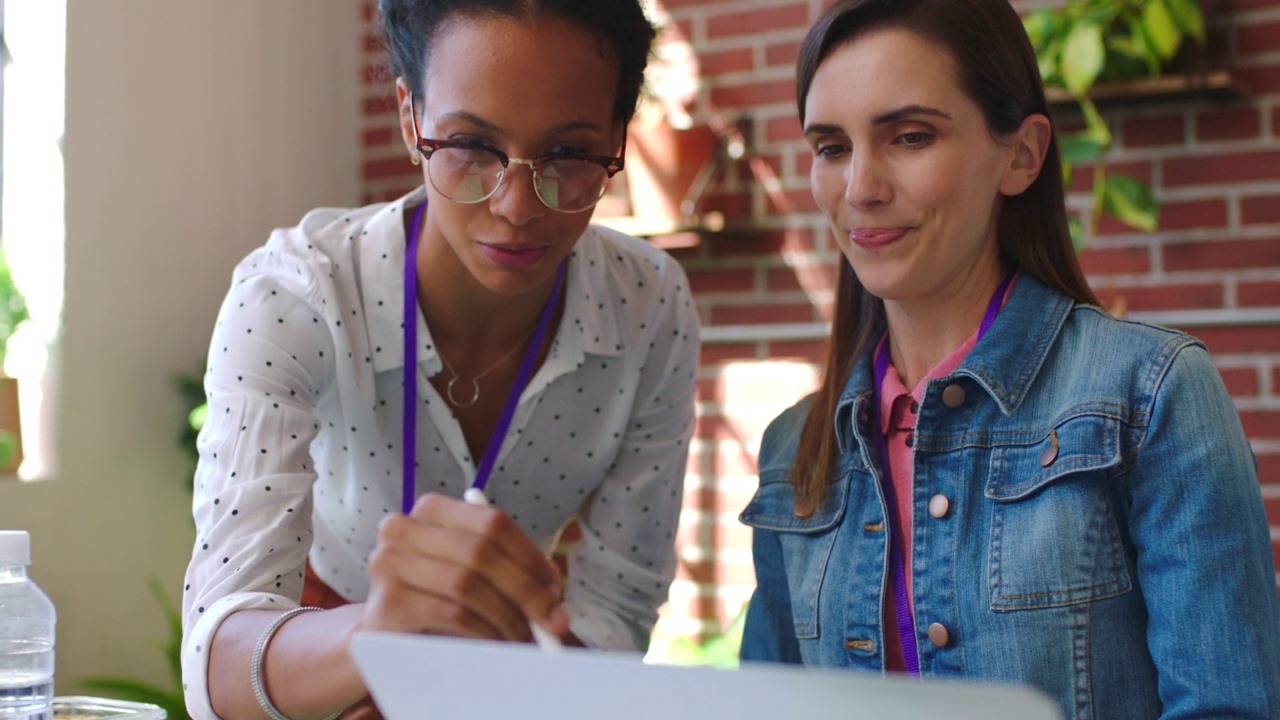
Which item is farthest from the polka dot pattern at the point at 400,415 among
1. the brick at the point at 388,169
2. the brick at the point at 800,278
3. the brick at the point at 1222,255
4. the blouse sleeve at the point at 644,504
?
the brick at the point at 388,169

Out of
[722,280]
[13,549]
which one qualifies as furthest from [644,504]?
[722,280]

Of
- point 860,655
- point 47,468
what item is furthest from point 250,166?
point 860,655

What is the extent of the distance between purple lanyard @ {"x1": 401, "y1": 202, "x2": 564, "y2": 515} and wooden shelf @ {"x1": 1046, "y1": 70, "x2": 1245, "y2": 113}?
1468 mm

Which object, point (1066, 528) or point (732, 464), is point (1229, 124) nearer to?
point (732, 464)

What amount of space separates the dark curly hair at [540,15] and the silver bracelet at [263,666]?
57cm

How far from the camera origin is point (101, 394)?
282cm

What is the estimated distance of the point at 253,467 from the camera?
1219mm

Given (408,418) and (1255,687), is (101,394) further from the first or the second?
(1255,687)

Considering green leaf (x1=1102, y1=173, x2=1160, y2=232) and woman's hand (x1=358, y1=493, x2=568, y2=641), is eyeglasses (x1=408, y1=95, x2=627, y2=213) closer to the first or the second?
woman's hand (x1=358, y1=493, x2=568, y2=641)

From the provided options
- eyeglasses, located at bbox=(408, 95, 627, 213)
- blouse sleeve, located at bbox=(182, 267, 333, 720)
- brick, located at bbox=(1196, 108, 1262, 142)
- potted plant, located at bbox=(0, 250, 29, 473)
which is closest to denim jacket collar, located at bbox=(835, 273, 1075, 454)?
eyeglasses, located at bbox=(408, 95, 627, 213)

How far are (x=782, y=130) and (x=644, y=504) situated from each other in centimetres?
158

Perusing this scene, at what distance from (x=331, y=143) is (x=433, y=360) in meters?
2.19

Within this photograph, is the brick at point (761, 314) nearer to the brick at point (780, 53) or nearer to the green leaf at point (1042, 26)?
the brick at point (780, 53)

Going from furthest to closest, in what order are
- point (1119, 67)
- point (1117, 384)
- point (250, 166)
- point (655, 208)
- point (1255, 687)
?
1. point (250, 166)
2. point (655, 208)
3. point (1119, 67)
4. point (1117, 384)
5. point (1255, 687)
